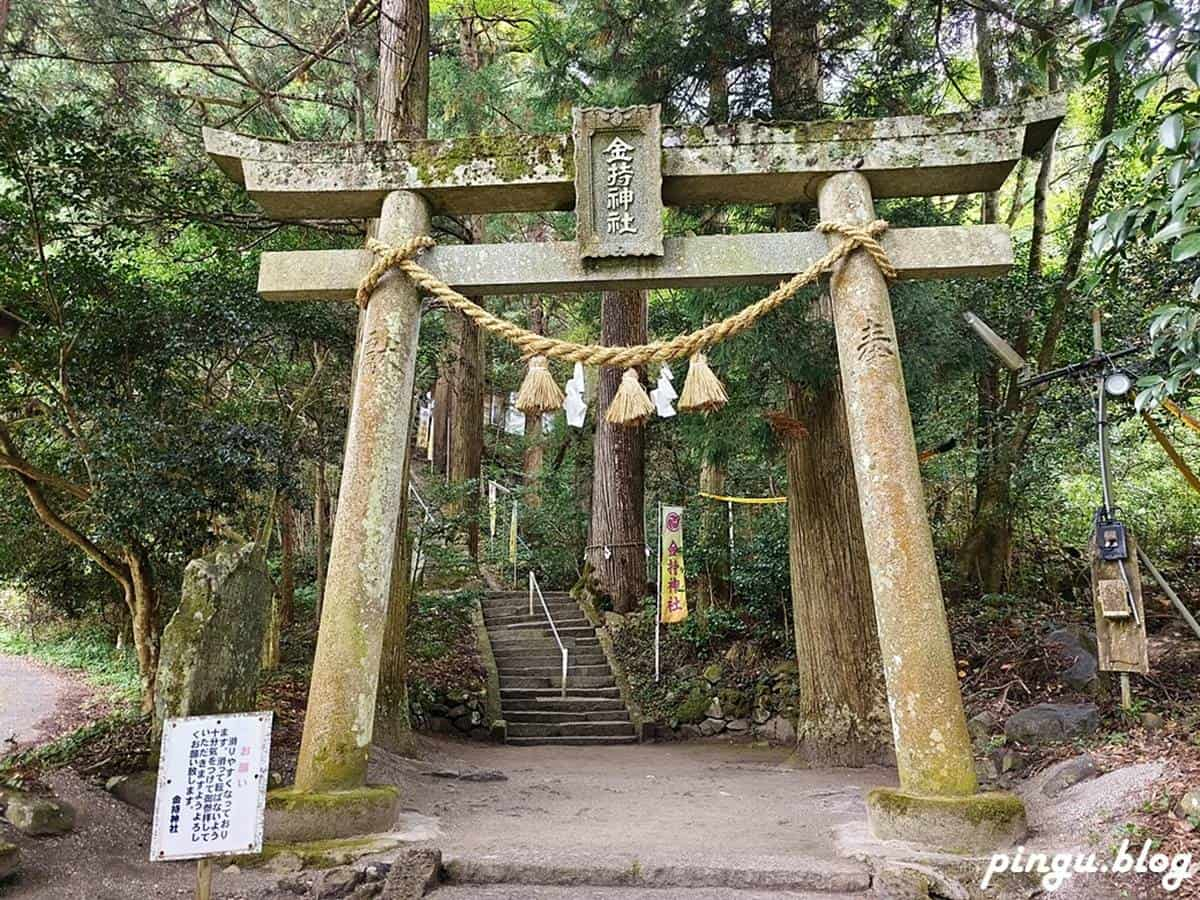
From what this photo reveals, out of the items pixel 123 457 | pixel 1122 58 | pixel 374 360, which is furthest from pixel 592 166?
pixel 123 457

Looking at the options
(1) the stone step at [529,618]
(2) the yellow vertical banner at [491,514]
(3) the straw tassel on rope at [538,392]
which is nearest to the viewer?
(3) the straw tassel on rope at [538,392]

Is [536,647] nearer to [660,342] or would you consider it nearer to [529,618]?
[529,618]

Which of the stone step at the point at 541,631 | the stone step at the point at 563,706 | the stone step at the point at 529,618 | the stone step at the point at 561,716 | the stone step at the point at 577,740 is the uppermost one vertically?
the stone step at the point at 529,618

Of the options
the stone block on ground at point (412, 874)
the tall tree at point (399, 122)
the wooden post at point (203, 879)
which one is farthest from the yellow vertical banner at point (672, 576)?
the wooden post at point (203, 879)

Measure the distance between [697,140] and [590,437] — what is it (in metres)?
10.8

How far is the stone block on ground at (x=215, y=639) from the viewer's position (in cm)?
396

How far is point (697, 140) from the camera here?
4.45 metres

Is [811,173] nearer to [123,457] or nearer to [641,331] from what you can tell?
[123,457]

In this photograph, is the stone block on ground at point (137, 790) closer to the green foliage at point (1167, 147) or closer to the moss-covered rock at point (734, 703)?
the green foliage at point (1167, 147)

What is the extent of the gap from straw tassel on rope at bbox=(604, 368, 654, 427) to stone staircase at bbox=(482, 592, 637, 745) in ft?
16.6

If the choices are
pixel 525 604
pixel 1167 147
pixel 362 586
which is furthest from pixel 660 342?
pixel 525 604

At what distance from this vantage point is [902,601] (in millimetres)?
3830

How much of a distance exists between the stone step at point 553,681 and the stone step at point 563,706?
318 mm

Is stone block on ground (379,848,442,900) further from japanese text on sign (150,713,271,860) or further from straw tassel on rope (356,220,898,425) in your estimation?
straw tassel on rope (356,220,898,425)
